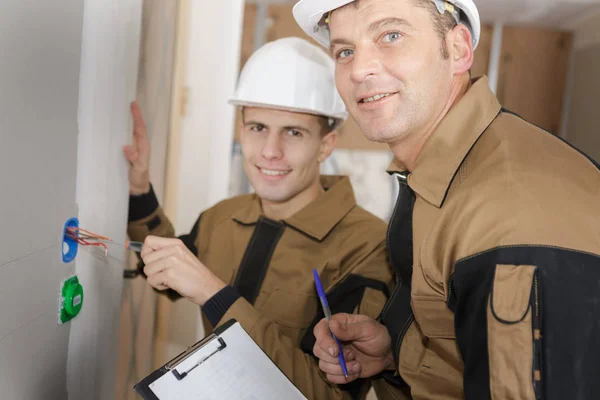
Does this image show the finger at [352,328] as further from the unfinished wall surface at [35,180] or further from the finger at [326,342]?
the unfinished wall surface at [35,180]

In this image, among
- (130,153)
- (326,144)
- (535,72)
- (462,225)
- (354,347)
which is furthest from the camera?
(535,72)

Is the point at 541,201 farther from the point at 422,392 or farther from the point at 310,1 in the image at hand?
the point at 310,1

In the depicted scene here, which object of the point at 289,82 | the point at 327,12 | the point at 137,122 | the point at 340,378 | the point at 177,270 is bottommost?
the point at 340,378

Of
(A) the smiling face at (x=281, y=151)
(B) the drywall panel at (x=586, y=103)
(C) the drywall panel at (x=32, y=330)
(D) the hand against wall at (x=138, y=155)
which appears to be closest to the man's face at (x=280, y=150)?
(A) the smiling face at (x=281, y=151)

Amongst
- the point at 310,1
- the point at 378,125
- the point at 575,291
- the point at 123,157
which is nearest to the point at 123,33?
the point at 123,157

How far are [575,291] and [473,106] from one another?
1.36ft

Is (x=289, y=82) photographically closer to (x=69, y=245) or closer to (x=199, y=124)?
(x=69, y=245)

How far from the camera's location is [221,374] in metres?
1.09

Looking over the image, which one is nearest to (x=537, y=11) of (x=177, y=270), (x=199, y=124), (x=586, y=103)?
(x=586, y=103)

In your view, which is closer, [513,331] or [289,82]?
[513,331]

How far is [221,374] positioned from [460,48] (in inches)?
31.1

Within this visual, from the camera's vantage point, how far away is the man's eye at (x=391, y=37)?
3.79 feet

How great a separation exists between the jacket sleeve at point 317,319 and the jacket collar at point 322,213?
0.15m

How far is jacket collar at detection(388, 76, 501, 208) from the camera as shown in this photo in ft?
3.48
